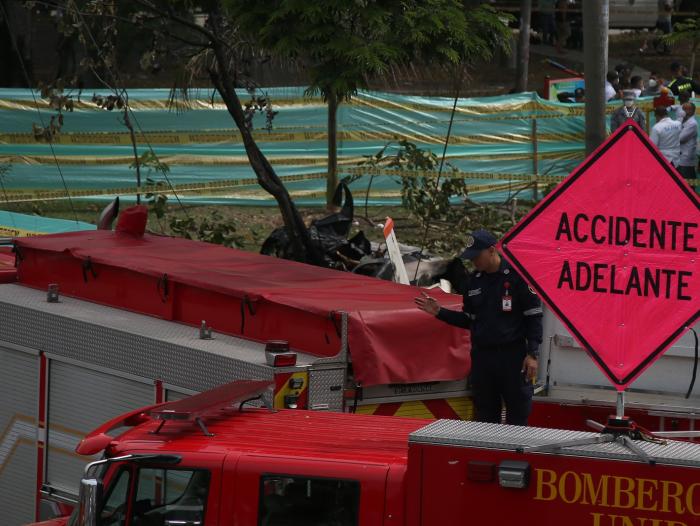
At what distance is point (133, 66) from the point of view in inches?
1273

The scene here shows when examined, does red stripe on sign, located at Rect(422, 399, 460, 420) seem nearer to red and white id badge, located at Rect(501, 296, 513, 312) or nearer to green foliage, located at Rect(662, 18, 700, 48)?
red and white id badge, located at Rect(501, 296, 513, 312)

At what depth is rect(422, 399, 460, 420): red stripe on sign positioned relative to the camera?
7.27 metres

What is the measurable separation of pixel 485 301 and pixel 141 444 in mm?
2587

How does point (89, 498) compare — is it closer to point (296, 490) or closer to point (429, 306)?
point (296, 490)

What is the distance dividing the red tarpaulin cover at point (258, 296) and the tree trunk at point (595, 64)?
413 cm

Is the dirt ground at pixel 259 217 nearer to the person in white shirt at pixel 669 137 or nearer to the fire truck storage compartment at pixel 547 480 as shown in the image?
the person in white shirt at pixel 669 137

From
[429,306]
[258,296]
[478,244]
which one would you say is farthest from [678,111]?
[258,296]

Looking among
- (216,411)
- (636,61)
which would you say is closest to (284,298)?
(216,411)

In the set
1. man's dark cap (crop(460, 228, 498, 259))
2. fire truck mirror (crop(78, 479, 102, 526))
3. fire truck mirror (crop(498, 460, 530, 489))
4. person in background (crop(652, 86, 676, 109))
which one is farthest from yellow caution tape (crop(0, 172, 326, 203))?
fire truck mirror (crop(498, 460, 530, 489))

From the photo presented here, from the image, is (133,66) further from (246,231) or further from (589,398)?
(589,398)

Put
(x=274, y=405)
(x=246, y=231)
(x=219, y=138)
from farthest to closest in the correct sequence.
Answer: (x=219, y=138) < (x=246, y=231) < (x=274, y=405)

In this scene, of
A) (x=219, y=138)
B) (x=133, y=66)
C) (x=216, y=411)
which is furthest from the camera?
(x=133, y=66)

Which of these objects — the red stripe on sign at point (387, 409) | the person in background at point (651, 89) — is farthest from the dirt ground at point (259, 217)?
the red stripe on sign at point (387, 409)

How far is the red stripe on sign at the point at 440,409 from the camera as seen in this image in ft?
23.9
